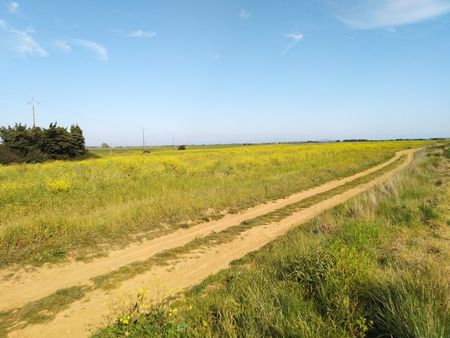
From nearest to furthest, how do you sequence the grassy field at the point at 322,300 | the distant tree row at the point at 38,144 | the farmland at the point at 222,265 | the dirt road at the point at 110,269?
the grassy field at the point at 322,300 → the farmland at the point at 222,265 → the dirt road at the point at 110,269 → the distant tree row at the point at 38,144

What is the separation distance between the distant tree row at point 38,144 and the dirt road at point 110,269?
Answer: 40381 millimetres

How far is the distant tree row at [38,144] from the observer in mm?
41500

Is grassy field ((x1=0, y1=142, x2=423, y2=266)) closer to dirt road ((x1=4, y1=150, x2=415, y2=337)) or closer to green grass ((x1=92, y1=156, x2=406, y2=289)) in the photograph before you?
dirt road ((x1=4, y1=150, x2=415, y2=337))

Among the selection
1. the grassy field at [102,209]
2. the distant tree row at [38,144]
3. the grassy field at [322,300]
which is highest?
the distant tree row at [38,144]

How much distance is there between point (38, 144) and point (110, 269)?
46.1 meters

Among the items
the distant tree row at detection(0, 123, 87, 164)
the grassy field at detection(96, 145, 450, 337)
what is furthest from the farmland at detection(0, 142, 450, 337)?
the distant tree row at detection(0, 123, 87, 164)

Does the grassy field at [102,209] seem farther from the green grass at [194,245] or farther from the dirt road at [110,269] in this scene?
the green grass at [194,245]

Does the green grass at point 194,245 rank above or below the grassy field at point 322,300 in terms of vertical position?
below

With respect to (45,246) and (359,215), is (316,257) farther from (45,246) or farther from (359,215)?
(45,246)

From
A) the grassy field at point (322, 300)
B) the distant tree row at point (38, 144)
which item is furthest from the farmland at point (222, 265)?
the distant tree row at point (38, 144)

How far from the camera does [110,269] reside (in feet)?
22.0

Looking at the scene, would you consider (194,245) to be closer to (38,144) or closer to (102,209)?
(102,209)

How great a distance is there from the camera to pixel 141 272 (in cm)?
652

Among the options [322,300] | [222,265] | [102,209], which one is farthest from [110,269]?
[102,209]
